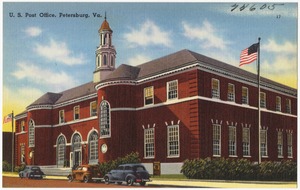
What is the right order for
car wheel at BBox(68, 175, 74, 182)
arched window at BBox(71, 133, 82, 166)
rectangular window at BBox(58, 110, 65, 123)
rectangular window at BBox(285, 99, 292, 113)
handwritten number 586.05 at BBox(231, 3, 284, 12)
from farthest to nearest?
rectangular window at BBox(58, 110, 65, 123) → arched window at BBox(71, 133, 82, 166) → rectangular window at BBox(285, 99, 292, 113) → car wheel at BBox(68, 175, 74, 182) → handwritten number 586.05 at BBox(231, 3, 284, 12)

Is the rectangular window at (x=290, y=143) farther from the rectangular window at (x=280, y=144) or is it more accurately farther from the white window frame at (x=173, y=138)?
the white window frame at (x=173, y=138)

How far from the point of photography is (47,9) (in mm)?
29422

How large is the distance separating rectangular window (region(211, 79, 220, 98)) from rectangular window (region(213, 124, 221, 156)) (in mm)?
1731

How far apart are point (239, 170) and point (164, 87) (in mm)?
6953

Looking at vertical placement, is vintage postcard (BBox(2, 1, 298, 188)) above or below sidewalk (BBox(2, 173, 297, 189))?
above

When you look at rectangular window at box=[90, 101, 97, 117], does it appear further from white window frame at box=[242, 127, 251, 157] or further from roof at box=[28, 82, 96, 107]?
white window frame at box=[242, 127, 251, 157]

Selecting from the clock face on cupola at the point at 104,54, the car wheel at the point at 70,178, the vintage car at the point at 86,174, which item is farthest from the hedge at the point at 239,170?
the clock face on cupola at the point at 104,54

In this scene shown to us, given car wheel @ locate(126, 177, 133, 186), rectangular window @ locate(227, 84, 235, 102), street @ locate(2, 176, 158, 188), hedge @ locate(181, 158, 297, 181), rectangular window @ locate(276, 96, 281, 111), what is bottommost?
street @ locate(2, 176, 158, 188)

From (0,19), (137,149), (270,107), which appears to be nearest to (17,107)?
(0,19)

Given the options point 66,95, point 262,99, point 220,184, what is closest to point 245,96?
point 262,99

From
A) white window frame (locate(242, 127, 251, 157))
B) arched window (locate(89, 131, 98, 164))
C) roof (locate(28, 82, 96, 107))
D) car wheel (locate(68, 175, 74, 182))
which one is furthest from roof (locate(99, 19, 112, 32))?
white window frame (locate(242, 127, 251, 157))

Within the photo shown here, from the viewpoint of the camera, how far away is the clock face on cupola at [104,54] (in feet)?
98.6

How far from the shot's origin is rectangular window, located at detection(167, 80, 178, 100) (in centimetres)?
3334

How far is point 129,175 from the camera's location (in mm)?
29078
